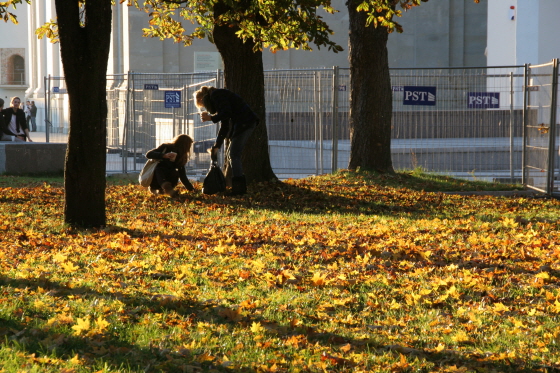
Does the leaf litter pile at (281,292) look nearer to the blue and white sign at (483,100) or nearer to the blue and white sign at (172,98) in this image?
the blue and white sign at (483,100)

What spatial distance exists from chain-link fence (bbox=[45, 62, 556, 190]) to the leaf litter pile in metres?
6.17

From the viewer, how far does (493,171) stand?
16.6 m

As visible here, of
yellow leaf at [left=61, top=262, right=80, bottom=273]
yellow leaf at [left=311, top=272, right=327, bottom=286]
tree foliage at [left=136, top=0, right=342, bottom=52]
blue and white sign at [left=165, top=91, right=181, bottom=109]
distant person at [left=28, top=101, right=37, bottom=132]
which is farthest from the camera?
distant person at [left=28, top=101, right=37, bottom=132]

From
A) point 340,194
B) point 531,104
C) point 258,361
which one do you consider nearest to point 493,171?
point 531,104

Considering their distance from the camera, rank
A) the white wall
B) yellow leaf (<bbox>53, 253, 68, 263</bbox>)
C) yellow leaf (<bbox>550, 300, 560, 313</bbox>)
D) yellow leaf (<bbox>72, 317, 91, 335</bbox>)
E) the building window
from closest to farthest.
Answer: yellow leaf (<bbox>72, 317, 91, 335</bbox>), yellow leaf (<bbox>550, 300, 560, 313</bbox>), yellow leaf (<bbox>53, 253, 68, 263</bbox>), the white wall, the building window

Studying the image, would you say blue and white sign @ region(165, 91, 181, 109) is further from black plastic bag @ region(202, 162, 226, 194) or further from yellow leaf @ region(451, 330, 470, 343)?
yellow leaf @ region(451, 330, 470, 343)

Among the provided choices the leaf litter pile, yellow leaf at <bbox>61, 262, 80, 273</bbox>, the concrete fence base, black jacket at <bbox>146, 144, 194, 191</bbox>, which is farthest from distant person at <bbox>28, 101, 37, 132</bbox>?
yellow leaf at <bbox>61, 262, 80, 273</bbox>

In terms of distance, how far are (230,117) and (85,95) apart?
3.17 m

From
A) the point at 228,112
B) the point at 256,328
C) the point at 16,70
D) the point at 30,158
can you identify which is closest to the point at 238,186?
the point at 228,112

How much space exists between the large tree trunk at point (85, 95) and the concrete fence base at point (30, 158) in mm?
9197

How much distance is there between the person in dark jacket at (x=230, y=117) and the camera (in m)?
11.3

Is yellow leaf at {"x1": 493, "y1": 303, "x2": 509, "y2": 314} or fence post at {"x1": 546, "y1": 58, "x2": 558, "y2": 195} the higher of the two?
fence post at {"x1": 546, "y1": 58, "x2": 558, "y2": 195}

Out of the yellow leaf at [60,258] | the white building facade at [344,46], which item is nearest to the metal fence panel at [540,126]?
the yellow leaf at [60,258]

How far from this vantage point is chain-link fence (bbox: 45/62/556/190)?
632 inches
